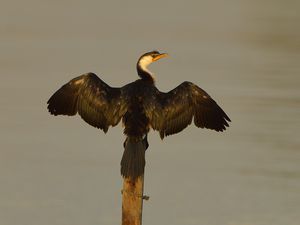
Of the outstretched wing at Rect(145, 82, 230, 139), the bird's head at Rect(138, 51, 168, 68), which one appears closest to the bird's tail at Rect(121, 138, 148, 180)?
the outstretched wing at Rect(145, 82, 230, 139)

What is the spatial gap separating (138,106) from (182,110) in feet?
1.73

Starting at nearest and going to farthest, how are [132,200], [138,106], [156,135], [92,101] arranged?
1. [132,200]
2. [138,106]
3. [92,101]
4. [156,135]

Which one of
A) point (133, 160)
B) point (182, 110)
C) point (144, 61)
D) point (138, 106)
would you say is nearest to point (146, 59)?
point (144, 61)

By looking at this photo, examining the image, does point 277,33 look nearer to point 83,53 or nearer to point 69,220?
point 83,53

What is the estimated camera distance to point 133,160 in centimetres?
841

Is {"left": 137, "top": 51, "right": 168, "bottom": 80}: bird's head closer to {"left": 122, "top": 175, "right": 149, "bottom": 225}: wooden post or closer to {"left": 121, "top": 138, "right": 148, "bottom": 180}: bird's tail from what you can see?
{"left": 121, "top": 138, "right": 148, "bottom": 180}: bird's tail

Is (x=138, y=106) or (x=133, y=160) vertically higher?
(x=138, y=106)

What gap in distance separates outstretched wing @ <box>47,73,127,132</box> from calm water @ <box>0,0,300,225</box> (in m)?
2.11

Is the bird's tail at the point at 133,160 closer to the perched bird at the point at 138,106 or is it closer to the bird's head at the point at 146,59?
the perched bird at the point at 138,106

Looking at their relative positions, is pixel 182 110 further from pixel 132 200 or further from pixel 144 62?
pixel 132 200

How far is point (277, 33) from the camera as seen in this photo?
84.0 ft

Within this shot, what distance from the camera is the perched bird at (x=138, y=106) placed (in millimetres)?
8734

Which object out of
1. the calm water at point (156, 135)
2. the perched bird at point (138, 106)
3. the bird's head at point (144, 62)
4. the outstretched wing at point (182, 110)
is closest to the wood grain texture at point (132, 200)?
the perched bird at point (138, 106)

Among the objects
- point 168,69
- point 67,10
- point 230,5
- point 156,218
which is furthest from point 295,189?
point 230,5
